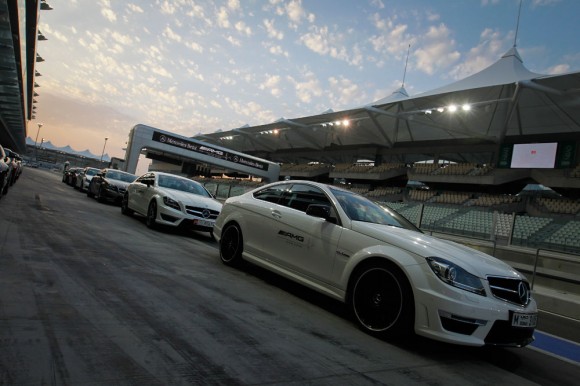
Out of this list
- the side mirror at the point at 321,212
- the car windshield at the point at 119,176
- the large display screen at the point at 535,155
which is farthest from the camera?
the large display screen at the point at 535,155

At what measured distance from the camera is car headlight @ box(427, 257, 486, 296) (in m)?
3.79

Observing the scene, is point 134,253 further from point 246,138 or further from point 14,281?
point 246,138

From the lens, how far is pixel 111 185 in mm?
15438

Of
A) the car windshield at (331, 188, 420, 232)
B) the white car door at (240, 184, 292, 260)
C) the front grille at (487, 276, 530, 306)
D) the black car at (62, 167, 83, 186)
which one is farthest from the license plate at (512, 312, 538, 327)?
the black car at (62, 167, 83, 186)

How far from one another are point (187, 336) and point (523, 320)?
3101 mm

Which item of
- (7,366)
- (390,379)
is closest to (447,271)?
(390,379)

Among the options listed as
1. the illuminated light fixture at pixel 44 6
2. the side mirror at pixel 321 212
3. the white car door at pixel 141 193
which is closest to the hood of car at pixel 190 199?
the white car door at pixel 141 193

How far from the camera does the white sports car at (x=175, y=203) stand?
9680mm

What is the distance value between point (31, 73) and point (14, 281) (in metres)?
28.1

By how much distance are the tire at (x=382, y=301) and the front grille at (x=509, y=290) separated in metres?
0.81

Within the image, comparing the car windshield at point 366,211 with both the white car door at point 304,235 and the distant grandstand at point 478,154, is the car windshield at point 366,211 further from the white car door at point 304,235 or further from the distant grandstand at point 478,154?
the distant grandstand at point 478,154

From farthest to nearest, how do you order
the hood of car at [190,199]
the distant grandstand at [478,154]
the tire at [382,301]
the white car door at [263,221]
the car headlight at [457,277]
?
the distant grandstand at [478,154], the hood of car at [190,199], the white car door at [263,221], the tire at [382,301], the car headlight at [457,277]

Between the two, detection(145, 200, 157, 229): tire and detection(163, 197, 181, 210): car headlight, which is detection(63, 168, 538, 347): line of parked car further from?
detection(145, 200, 157, 229): tire

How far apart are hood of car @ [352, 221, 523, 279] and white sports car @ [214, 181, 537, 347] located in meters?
0.01
